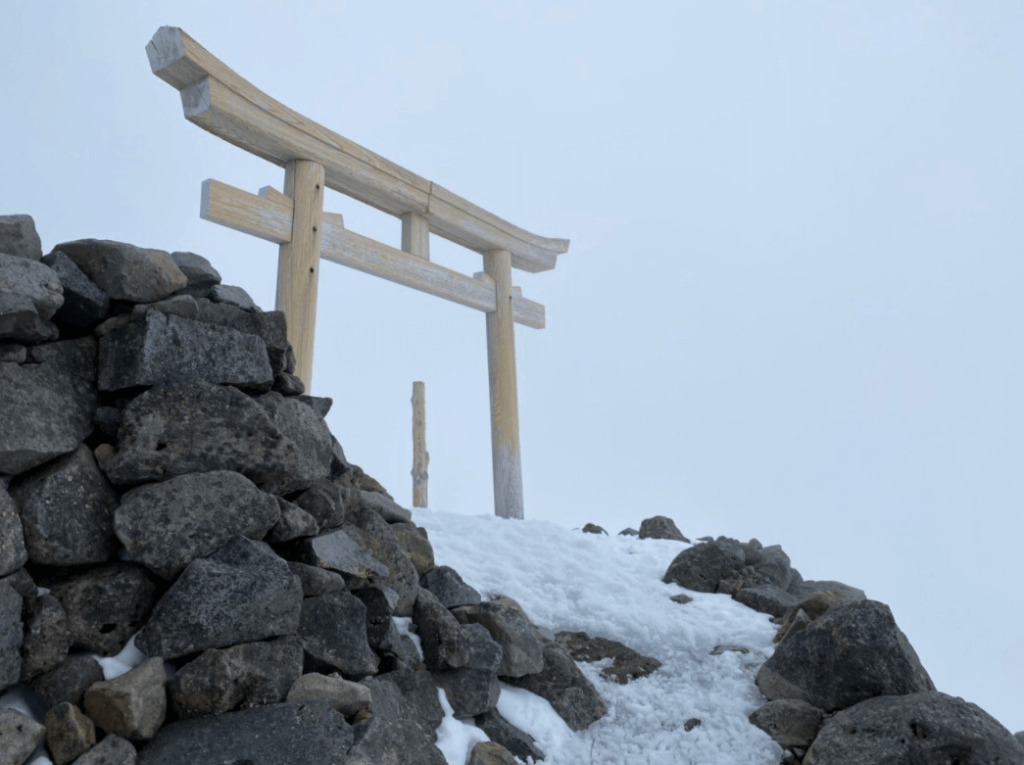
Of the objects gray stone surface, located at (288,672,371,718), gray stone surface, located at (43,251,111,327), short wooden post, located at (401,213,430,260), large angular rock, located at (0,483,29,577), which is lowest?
gray stone surface, located at (288,672,371,718)

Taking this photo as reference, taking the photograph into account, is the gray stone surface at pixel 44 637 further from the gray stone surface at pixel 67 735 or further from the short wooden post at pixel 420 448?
the short wooden post at pixel 420 448

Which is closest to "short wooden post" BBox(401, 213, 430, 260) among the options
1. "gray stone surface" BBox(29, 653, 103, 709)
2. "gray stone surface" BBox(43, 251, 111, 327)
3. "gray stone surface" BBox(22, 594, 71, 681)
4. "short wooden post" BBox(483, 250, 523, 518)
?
"short wooden post" BBox(483, 250, 523, 518)

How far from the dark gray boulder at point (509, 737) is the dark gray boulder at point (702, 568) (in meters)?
2.89

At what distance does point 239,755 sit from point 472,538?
14.0 feet

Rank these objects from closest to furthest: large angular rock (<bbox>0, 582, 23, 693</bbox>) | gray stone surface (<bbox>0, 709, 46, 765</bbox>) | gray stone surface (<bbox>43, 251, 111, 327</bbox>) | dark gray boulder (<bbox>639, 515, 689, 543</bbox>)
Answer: gray stone surface (<bbox>0, 709, 46, 765</bbox>), large angular rock (<bbox>0, 582, 23, 693</bbox>), gray stone surface (<bbox>43, 251, 111, 327</bbox>), dark gray boulder (<bbox>639, 515, 689, 543</bbox>)

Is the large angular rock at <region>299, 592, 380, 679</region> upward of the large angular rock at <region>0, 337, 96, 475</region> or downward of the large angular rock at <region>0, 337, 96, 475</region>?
downward

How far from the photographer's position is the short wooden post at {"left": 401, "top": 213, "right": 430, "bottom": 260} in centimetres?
914

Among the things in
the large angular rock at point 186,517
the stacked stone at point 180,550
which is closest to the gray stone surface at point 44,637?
the stacked stone at point 180,550

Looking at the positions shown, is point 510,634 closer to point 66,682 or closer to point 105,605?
point 105,605

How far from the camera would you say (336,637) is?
4.14 metres

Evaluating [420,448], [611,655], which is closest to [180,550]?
[611,655]

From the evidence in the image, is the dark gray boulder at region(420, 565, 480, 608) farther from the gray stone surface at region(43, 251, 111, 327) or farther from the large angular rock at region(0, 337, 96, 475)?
the gray stone surface at region(43, 251, 111, 327)

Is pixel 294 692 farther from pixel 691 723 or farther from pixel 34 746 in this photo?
pixel 691 723

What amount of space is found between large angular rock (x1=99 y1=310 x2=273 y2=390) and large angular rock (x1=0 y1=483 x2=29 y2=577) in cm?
72
